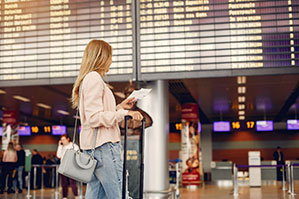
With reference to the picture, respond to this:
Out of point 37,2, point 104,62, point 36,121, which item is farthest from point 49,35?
point 36,121

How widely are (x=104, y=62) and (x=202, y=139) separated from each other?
2398 centimetres

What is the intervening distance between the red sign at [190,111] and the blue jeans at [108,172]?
45.3 ft

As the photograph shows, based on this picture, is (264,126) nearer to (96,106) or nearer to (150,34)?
(150,34)

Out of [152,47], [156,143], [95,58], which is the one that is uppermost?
[152,47]

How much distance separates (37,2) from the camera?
31.3 feet

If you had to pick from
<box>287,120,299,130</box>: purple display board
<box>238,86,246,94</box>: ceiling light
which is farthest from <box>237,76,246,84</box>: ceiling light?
<box>287,120,299,130</box>: purple display board

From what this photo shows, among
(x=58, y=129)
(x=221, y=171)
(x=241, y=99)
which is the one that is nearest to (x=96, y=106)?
(x=241, y=99)

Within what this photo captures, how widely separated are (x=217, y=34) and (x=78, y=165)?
22.3 feet

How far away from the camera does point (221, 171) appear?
20766 millimetres

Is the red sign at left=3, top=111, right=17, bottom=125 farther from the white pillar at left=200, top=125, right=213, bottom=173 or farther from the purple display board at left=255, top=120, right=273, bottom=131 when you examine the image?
the white pillar at left=200, top=125, right=213, bottom=173

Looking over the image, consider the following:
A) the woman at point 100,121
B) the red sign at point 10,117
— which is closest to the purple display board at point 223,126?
the red sign at point 10,117

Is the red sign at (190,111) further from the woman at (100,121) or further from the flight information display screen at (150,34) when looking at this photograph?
the woman at (100,121)

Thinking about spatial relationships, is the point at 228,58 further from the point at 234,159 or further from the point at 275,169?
the point at 234,159

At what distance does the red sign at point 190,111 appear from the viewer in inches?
648
